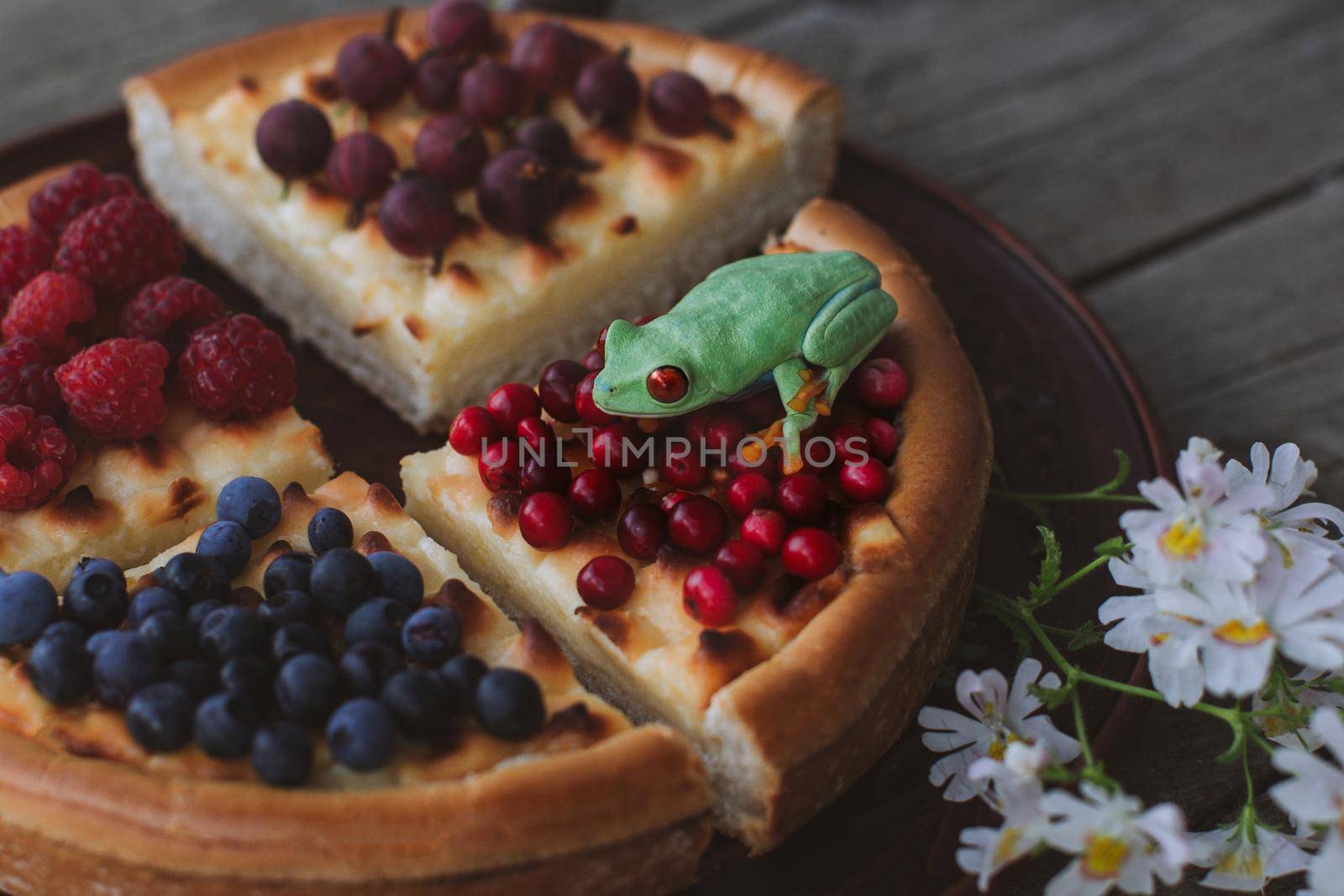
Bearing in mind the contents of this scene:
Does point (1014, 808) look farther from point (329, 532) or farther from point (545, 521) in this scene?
point (329, 532)

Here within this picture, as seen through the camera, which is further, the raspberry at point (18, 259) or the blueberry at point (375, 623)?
the raspberry at point (18, 259)

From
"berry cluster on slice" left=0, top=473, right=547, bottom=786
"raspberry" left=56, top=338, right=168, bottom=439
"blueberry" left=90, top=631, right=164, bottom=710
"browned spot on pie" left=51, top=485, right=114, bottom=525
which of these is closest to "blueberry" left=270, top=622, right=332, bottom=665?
"berry cluster on slice" left=0, top=473, right=547, bottom=786

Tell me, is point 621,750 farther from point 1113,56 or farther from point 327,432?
point 1113,56

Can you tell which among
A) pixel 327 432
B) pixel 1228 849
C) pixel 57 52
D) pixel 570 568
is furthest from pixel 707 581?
pixel 57 52

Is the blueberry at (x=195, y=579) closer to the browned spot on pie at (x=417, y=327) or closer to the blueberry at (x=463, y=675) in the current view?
the blueberry at (x=463, y=675)

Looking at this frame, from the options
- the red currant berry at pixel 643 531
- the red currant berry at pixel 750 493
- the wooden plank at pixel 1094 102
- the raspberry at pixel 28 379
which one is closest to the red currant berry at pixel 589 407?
the red currant berry at pixel 643 531

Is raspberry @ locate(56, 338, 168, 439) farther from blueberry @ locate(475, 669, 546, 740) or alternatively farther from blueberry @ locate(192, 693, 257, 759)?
blueberry @ locate(475, 669, 546, 740)

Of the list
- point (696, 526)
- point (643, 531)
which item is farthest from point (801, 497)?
point (643, 531)

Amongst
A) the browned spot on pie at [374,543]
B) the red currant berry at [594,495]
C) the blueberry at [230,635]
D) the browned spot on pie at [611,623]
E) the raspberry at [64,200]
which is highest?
the raspberry at [64,200]
